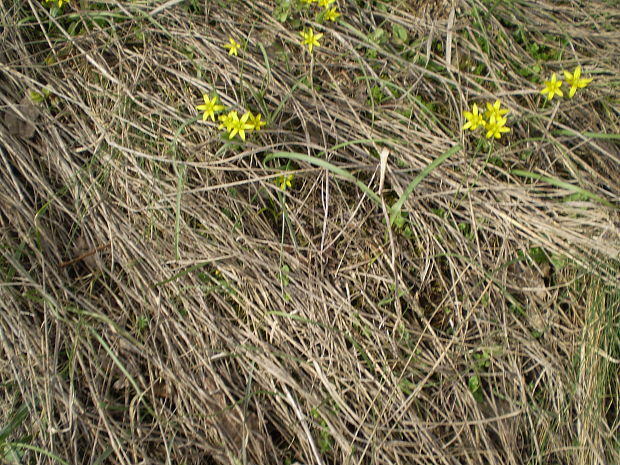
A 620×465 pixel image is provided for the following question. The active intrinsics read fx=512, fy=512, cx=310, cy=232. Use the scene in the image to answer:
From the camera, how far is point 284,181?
1781 mm

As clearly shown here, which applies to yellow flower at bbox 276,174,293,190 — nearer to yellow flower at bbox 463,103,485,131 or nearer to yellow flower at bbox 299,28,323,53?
yellow flower at bbox 299,28,323,53

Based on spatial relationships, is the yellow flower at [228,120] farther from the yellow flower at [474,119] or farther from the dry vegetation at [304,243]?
the yellow flower at [474,119]

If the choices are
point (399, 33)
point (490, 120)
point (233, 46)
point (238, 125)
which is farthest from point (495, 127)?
point (233, 46)

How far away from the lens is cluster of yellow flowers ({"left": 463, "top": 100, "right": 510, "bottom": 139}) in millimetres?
1763

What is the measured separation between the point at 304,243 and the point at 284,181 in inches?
9.0

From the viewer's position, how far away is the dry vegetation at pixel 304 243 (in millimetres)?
1655

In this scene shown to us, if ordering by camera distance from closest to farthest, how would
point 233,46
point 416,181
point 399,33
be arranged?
1. point 416,181
2. point 233,46
3. point 399,33

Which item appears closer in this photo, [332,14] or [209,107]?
[209,107]

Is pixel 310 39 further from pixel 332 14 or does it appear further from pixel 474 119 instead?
pixel 474 119

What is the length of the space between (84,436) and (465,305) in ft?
4.34

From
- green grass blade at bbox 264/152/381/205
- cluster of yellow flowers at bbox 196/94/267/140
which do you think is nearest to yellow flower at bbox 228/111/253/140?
cluster of yellow flowers at bbox 196/94/267/140

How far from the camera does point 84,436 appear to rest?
1652mm

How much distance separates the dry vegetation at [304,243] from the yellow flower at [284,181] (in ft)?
0.12

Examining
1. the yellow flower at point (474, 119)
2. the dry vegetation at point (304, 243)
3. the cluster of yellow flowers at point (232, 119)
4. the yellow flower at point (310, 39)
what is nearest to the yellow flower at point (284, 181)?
the dry vegetation at point (304, 243)
